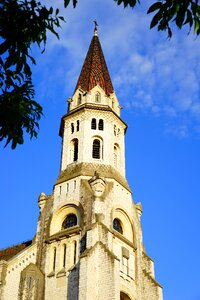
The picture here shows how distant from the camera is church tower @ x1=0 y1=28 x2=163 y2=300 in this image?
29.3m

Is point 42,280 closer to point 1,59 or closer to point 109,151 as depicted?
point 109,151

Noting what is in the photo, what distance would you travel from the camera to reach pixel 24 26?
28.9ft

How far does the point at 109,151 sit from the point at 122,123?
452cm

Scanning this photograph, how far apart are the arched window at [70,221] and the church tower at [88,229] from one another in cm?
9

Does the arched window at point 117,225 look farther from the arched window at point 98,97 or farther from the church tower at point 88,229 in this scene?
the arched window at point 98,97

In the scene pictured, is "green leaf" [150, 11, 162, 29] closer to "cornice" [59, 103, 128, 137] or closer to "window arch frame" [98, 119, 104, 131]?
"window arch frame" [98, 119, 104, 131]

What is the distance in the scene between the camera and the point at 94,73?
44.2 metres

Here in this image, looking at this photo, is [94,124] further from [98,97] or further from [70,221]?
[70,221]

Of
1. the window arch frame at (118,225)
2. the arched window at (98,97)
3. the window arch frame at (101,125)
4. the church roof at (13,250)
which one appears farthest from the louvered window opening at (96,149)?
the church roof at (13,250)

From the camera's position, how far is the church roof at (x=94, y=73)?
4306cm

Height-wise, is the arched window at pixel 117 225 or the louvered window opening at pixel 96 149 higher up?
the louvered window opening at pixel 96 149

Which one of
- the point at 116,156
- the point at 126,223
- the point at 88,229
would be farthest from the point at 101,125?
the point at 88,229

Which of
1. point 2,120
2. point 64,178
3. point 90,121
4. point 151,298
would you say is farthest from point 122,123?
point 2,120

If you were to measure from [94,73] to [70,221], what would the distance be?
16155 mm
